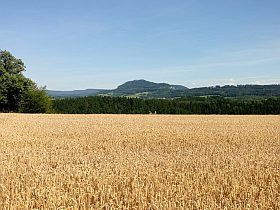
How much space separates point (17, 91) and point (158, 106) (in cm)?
4460

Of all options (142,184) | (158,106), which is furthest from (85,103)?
(142,184)

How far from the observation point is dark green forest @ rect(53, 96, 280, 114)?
294 feet

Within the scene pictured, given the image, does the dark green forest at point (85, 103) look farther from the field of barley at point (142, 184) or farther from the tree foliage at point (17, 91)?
the field of barley at point (142, 184)

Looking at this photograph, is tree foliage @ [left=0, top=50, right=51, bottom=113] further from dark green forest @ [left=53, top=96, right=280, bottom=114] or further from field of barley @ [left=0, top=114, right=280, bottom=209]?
field of barley @ [left=0, top=114, right=280, bottom=209]

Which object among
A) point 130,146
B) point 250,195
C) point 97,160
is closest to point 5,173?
point 97,160

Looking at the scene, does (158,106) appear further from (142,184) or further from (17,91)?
(142,184)

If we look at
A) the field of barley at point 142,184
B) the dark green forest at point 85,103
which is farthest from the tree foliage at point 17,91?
the field of barley at point 142,184

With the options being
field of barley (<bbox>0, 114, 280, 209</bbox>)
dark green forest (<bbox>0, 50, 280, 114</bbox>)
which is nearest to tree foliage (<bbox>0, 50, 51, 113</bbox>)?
dark green forest (<bbox>0, 50, 280, 114</bbox>)

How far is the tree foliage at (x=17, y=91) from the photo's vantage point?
2520 inches

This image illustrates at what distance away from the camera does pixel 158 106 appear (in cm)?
9931

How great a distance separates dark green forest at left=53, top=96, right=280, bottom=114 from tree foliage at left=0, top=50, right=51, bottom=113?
20160 millimetres

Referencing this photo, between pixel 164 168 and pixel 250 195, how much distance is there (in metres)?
2.96

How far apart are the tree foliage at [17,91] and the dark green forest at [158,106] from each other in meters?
20.2

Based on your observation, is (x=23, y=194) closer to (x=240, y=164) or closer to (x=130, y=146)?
(x=240, y=164)
